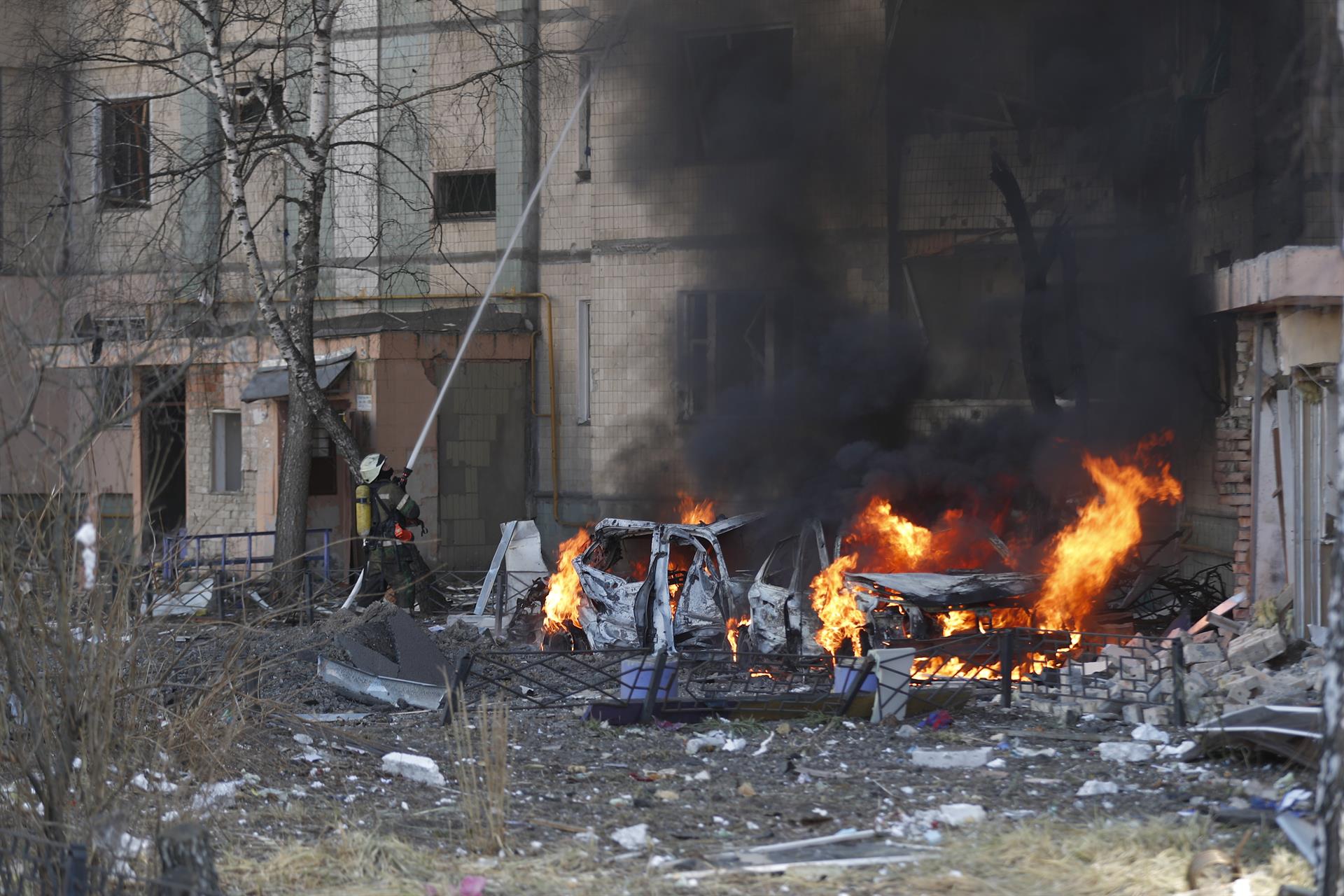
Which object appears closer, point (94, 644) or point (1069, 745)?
point (94, 644)

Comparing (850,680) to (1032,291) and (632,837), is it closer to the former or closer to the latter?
(632,837)

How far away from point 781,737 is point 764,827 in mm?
2020

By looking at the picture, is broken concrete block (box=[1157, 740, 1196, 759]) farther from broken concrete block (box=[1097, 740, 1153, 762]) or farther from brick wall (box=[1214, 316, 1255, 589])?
brick wall (box=[1214, 316, 1255, 589])

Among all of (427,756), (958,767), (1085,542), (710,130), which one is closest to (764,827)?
(958,767)

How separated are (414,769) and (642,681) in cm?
214

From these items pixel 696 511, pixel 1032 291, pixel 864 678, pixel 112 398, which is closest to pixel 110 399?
pixel 112 398

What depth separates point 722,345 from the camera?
52.9 feet

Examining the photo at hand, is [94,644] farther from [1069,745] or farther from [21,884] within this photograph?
[1069,745]

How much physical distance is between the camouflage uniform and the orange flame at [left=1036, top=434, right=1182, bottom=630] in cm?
628

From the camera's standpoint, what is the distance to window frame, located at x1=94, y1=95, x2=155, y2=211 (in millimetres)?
13867

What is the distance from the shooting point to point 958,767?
23.6 ft

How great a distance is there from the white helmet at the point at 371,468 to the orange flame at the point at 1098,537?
266 inches

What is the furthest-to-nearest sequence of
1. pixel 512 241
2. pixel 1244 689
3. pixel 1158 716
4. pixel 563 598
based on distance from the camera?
1. pixel 512 241
2. pixel 563 598
3. pixel 1158 716
4. pixel 1244 689

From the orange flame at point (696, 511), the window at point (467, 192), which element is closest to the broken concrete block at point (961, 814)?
the orange flame at point (696, 511)
